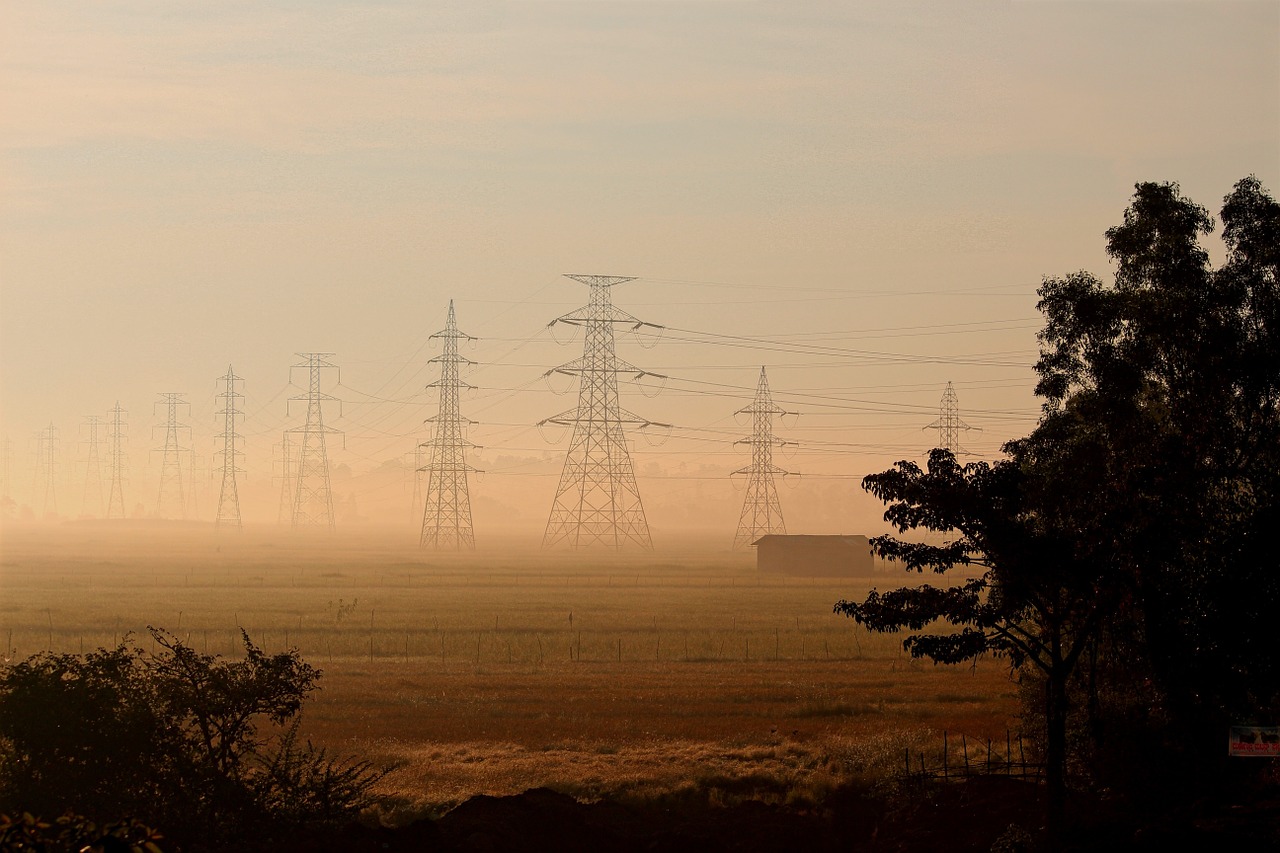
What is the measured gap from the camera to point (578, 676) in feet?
172

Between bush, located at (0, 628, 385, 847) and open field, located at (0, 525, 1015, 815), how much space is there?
510cm

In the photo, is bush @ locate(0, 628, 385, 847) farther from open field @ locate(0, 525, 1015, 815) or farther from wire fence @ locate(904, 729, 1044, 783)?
wire fence @ locate(904, 729, 1044, 783)

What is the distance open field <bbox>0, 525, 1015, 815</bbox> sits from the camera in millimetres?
31797

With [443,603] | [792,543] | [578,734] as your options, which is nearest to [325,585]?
[443,603]

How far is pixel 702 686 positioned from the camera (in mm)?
49312

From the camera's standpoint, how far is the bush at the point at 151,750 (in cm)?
2234

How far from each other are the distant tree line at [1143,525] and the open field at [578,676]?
6.57 m

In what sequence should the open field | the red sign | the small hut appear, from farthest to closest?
the small hut → the open field → the red sign

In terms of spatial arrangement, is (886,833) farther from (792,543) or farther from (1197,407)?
(792,543)

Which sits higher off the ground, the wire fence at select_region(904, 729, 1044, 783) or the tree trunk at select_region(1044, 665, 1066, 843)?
the tree trunk at select_region(1044, 665, 1066, 843)

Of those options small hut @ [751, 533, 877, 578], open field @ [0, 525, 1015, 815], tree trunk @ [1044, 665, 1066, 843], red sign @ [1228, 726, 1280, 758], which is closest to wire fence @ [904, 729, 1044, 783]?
open field @ [0, 525, 1015, 815]

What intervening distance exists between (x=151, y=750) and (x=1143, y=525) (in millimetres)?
18510

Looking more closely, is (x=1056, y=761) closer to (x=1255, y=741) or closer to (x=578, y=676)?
(x=1255, y=741)

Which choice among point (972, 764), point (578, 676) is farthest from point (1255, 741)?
point (578, 676)
